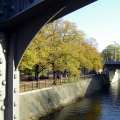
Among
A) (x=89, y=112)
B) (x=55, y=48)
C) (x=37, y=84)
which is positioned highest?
(x=55, y=48)

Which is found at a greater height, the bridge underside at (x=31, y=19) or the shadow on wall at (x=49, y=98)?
the bridge underside at (x=31, y=19)

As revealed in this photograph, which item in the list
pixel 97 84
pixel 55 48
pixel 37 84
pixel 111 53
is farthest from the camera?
→ pixel 111 53

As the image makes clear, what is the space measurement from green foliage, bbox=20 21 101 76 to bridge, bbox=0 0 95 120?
34.4 meters

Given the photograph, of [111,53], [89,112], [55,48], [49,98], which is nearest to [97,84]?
[55,48]

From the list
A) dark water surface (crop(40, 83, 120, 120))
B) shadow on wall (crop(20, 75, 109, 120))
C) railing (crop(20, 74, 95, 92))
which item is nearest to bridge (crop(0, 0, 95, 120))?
shadow on wall (crop(20, 75, 109, 120))

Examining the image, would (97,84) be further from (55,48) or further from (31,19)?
(31,19)

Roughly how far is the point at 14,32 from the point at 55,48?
154ft

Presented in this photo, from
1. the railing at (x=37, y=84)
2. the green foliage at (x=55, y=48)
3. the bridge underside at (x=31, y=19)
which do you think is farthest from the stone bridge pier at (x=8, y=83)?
the green foliage at (x=55, y=48)

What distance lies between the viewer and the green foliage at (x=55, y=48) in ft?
167

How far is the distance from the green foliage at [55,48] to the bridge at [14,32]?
34.4 m

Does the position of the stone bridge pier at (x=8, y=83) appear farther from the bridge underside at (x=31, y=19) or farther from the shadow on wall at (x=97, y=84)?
the shadow on wall at (x=97, y=84)

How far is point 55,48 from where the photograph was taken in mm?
60312

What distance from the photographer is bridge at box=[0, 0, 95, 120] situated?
12.2 metres

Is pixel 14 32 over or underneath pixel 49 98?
over
